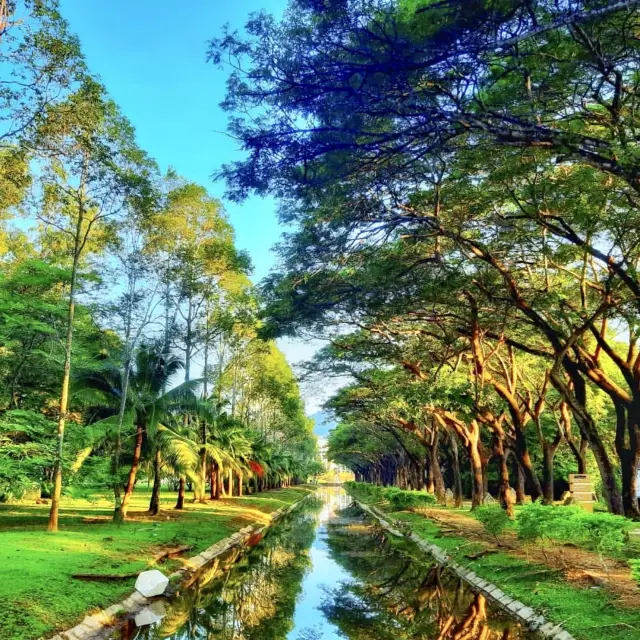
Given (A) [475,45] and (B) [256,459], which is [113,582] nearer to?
(A) [475,45]

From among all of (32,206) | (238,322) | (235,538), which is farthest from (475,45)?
(238,322)

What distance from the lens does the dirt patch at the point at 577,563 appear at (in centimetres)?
967

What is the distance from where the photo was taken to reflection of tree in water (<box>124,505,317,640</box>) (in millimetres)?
8992

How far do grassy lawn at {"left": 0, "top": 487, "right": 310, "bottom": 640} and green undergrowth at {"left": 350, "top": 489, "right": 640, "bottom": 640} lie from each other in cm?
739

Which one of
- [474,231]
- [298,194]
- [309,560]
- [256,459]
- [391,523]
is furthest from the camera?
[256,459]

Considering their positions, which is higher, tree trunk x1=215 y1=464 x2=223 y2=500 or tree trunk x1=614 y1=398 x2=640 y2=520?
tree trunk x1=614 y1=398 x2=640 y2=520

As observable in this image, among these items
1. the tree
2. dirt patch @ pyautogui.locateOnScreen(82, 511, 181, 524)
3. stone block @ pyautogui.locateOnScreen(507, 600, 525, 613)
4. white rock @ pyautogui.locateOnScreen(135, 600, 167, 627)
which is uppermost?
the tree

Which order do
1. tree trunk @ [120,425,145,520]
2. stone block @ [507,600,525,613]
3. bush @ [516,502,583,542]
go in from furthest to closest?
tree trunk @ [120,425,145,520]
bush @ [516,502,583,542]
stone block @ [507,600,525,613]

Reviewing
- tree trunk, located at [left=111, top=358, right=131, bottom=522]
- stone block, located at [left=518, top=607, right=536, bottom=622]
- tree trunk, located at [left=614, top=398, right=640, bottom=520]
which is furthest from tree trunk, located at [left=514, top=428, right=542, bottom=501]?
tree trunk, located at [left=111, top=358, right=131, bottom=522]

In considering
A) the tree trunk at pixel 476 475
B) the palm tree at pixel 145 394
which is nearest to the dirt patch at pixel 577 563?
the tree trunk at pixel 476 475

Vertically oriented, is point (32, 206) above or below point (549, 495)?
above

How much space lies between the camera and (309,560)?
58.0 ft

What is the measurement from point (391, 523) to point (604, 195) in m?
22.5

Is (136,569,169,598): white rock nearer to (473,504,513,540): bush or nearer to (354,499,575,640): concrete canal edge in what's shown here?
(354,499,575,640): concrete canal edge
